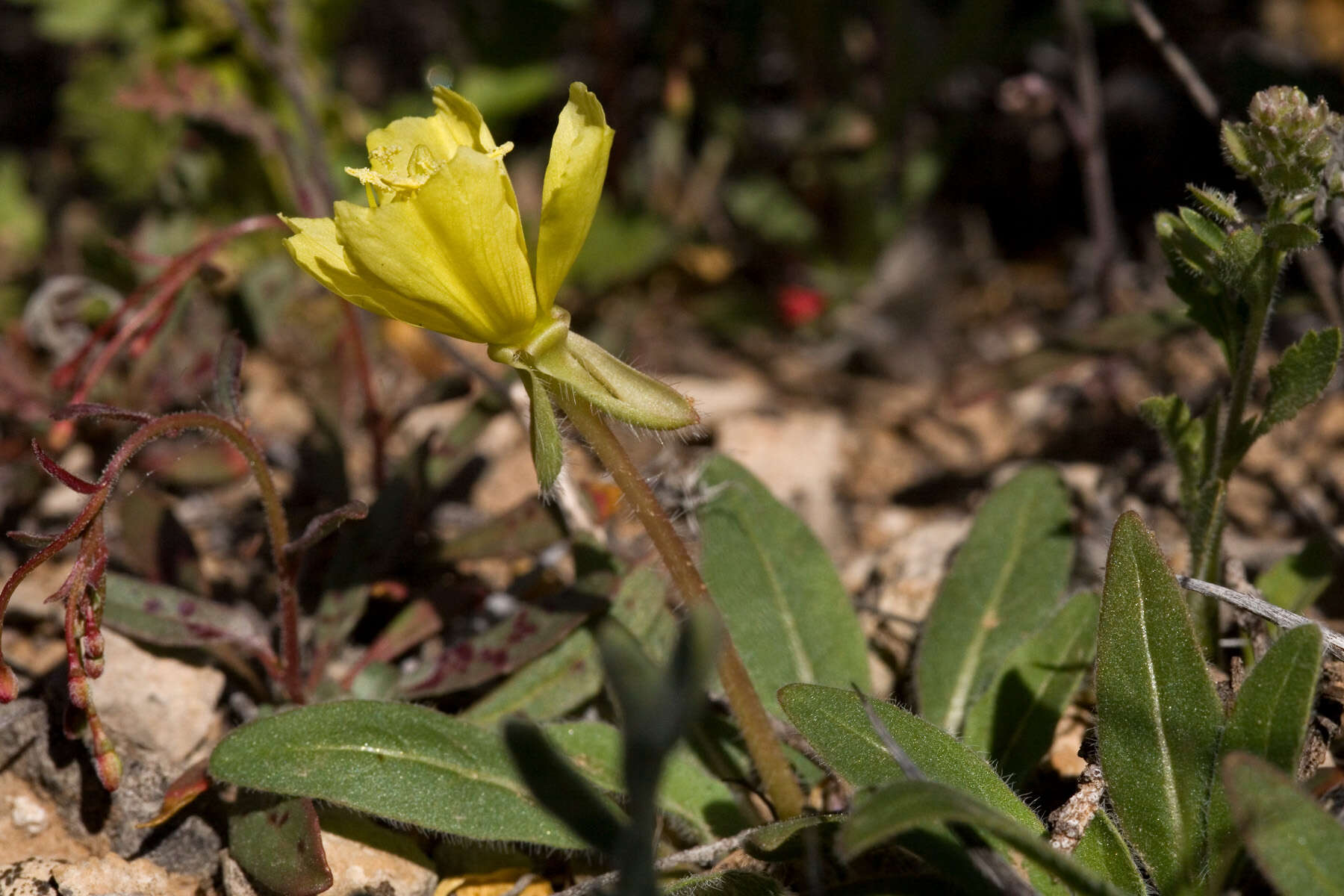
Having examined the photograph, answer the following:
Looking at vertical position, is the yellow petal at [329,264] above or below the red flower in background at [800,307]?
above

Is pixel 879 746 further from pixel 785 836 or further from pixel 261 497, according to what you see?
pixel 261 497

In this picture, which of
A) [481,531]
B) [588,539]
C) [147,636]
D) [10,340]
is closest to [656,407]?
[588,539]

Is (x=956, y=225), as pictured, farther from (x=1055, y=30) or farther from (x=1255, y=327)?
(x=1255, y=327)

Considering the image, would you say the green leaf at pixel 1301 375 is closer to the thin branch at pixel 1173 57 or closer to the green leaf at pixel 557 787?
the thin branch at pixel 1173 57

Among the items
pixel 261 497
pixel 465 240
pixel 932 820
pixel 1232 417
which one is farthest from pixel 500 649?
pixel 1232 417

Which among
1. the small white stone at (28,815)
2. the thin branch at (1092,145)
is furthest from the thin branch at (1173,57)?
the small white stone at (28,815)
